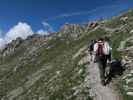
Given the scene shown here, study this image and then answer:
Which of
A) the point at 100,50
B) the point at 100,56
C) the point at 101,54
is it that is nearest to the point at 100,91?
the point at 100,56

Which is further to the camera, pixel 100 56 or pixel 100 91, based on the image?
pixel 100 91

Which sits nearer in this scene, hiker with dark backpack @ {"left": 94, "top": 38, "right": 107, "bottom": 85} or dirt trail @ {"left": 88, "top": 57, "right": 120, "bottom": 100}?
dirt trail @ {"left": 88, "top": 57, "right": 120, "bottom": 100}

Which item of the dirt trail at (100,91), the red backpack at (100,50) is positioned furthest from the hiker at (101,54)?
the dirt trail at (100,91)

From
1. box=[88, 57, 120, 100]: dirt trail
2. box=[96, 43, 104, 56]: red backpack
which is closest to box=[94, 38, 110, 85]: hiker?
box=[96, 43, 104, 56]: red backpack

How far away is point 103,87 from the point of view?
24.9m

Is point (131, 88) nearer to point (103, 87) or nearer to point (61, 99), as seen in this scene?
point (103, 87)

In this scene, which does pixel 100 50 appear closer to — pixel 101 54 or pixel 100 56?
pixel 101 54

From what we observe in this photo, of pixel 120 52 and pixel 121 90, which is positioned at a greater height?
pixel 120 52

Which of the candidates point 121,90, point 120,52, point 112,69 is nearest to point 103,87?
point 121,90

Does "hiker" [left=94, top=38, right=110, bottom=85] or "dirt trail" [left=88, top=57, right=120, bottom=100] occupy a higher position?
"hiker" [left=94, top=38, right=110, bottom=85]

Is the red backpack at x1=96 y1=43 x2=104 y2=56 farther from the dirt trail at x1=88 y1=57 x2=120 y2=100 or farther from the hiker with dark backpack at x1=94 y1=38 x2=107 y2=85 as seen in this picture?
the dirt trail at x1=88 y1=57 x2=120 y2=100

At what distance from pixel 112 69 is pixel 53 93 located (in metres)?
5.76

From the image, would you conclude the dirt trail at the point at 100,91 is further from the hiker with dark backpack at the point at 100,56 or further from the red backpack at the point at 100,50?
the red backpack at the point at 100,50

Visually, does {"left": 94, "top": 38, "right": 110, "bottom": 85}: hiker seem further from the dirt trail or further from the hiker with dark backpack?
the dirt trail
